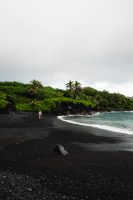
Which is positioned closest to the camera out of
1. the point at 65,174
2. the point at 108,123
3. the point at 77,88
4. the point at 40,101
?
the point at 65,174

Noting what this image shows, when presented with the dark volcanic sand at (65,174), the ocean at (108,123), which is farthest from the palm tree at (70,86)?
the dark volcanic sand at (65,174)

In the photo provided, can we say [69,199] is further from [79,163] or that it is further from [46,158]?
[46,158]

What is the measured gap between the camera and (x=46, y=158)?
18.9 meters

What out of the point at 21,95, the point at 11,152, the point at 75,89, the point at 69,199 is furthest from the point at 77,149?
the point at 75,89

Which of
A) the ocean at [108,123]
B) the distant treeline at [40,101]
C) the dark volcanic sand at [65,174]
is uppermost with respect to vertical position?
the distant treeline at [40,101]

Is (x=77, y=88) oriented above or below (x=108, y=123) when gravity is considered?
above

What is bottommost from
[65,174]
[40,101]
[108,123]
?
[65,174]

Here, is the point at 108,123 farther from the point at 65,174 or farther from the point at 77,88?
the point at 77,88

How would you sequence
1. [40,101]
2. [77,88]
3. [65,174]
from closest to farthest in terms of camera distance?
[65,174], [40,101], [77,88]

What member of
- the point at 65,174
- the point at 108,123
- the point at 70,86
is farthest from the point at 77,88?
the point at 65,174

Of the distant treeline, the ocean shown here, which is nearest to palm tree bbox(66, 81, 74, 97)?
the distant treeline

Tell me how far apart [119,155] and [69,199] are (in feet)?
32.9

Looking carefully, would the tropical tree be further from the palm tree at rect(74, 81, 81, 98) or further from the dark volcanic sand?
the dark volcanic sand

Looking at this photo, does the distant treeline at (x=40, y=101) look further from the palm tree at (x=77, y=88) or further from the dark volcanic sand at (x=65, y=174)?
the dark volcanic sand at (x=65, y=174)
